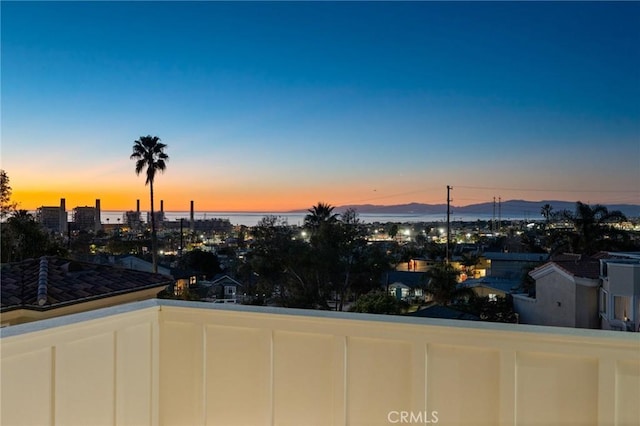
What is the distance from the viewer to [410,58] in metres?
12.0

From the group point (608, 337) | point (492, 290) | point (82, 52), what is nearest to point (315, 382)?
point (608, 337)

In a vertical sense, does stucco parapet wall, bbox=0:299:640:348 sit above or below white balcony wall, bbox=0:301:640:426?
above

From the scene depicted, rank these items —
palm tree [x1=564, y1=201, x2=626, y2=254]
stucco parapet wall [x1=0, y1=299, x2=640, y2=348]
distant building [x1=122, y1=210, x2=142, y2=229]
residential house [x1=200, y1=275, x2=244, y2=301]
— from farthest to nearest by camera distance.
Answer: distant building [x1=122, y1=210, x2=142, y2=229]
residential house [x1=200, y1=275, x2=244, y2=301]
palm tree [x1=564, y1=201, x2=626, y2=254]
stucco parapet wall [x1=0, y1=299, x2=640, y2=348]

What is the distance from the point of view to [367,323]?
154 centimetres

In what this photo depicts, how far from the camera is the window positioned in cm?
995

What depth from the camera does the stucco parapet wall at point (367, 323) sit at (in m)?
1.31

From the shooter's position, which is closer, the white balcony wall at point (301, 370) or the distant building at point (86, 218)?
the white balcony wall at point (301, 370)

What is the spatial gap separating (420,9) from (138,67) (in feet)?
21.1

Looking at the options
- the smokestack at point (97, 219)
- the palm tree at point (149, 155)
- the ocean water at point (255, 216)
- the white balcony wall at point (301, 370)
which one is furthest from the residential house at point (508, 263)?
the white balcony wall at point (301, 370)

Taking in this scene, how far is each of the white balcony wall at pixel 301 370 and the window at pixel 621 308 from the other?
410 inches

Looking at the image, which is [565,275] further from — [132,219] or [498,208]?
[132,219]

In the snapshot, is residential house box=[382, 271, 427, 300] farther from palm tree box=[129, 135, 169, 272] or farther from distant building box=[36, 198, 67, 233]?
distant building box=[36, 198, 67, 233]

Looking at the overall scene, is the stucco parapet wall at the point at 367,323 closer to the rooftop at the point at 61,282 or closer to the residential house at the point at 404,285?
the rooftop at the point at 61,282

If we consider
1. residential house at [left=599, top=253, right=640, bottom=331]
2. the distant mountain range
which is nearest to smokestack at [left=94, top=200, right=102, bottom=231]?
the distant mountain range
